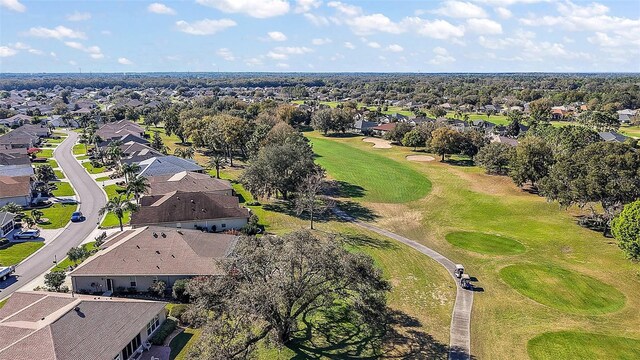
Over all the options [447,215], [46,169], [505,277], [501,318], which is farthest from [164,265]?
[46,169]

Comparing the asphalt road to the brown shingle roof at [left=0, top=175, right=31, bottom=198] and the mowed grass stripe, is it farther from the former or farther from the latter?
the mowed grass stripe

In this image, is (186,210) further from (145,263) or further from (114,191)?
(114,191)

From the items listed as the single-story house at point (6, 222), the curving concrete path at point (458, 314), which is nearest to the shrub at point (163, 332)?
the curving concrete path at point (458, 314)

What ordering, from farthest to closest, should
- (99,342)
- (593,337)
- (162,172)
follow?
(162,172) → (593,337) → (99,342)

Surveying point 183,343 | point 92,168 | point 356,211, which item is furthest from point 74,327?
point 92,168

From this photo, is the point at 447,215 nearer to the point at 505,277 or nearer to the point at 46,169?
the point at 505,277

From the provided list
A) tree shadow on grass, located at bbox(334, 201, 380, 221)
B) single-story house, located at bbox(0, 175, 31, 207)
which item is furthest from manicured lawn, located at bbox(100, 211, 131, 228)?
tree shadow on grass, located at bbox(334, 201, 380, 221)

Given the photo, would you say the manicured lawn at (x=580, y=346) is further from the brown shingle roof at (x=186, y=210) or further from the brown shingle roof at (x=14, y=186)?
the brown shingle roof at (x=14, y=186)
